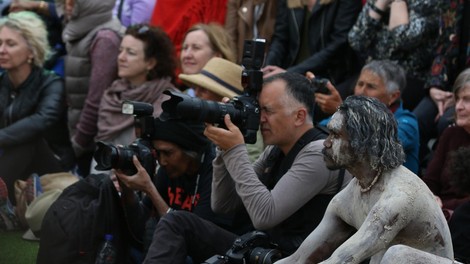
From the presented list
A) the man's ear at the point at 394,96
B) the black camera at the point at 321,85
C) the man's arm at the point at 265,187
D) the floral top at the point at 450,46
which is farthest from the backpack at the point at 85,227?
the floral top at the point at 450,46

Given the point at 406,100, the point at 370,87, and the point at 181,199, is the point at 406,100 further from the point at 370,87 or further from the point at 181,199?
the point at 181,199

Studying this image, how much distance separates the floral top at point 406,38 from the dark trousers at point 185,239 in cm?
210

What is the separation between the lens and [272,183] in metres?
4.73

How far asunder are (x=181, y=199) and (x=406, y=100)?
184 cm

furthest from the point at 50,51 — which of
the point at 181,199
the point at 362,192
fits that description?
the point at 362,192

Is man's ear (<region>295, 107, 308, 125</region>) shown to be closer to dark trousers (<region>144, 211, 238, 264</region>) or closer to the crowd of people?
the crowd of people

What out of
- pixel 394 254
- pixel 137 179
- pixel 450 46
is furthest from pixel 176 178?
pixel 394 254

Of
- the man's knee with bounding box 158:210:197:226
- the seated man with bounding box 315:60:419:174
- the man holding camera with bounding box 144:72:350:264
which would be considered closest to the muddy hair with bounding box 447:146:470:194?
the man holding camera with bounding box 144:72:350:264

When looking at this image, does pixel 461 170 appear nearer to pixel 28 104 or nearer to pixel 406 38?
pixel 406 38

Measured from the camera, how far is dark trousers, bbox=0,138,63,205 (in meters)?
6.94

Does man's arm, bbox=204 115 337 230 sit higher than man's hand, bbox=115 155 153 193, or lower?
higher

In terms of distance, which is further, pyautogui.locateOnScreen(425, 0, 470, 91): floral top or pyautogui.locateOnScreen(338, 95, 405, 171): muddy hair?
pyautogui.locateOnScreen(425, 0, 470, 91): floral top

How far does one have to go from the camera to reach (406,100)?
6387 millimetres

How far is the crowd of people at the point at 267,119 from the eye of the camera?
356 centimetres
